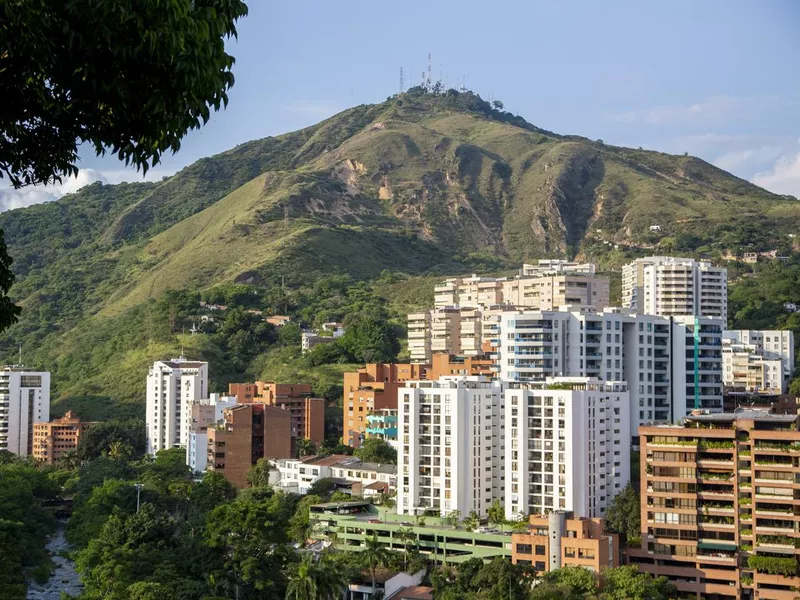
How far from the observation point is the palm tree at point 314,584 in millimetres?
30641

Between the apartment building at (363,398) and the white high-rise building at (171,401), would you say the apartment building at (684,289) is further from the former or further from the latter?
the white high-rise building at (171,401)

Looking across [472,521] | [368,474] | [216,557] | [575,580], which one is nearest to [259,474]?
[368,474]

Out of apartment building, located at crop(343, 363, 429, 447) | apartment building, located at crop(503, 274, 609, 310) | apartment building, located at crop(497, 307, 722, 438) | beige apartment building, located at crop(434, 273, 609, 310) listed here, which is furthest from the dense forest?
beige apartment building, located at crop(434, 273, 609, 310)

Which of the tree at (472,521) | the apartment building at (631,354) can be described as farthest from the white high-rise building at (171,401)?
the tree at (472,521)

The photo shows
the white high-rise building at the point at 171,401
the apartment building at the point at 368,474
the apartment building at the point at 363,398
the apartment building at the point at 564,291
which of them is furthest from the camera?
the apartment building at the point at 564,291

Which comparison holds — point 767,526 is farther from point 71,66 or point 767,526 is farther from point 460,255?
point 460,255

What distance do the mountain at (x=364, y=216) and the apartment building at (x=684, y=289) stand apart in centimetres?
2183

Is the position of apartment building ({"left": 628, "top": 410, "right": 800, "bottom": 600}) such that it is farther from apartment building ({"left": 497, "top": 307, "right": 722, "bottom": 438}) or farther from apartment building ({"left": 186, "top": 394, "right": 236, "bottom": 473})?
apartment building ({"left": 186, "top": 394, "right": 236, "bottom": 473})

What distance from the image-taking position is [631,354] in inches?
1882

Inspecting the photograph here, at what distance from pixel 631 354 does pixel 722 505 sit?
49.7ft

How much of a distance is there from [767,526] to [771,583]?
68.0 inches

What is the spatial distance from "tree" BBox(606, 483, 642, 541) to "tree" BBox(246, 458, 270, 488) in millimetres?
17580

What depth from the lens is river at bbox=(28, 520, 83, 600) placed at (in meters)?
36.8

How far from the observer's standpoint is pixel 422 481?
4031 cm
